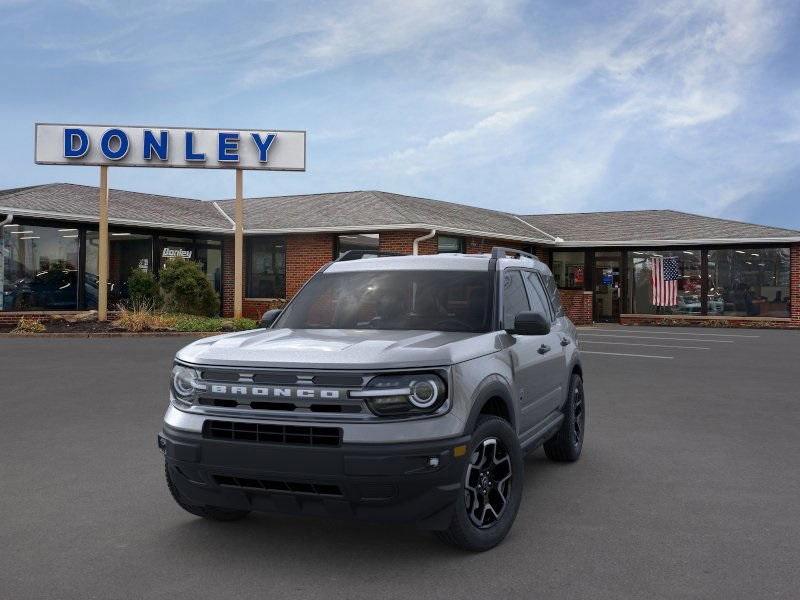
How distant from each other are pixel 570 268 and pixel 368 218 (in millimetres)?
10015

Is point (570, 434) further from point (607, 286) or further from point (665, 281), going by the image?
point (607, 286)

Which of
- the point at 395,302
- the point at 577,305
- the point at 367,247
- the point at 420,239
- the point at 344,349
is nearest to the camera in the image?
the point at 344,349

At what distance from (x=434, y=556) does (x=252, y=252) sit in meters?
25.1

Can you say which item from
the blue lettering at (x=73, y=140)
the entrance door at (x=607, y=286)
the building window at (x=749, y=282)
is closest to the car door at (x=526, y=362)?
the blue lettering at (x=73, y=140)

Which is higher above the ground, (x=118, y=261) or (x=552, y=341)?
(x=118, y=261)

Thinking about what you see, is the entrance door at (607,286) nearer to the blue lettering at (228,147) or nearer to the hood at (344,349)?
the blue lettering at (228,147)

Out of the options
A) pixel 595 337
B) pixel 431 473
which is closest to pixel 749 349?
pixel 595 337

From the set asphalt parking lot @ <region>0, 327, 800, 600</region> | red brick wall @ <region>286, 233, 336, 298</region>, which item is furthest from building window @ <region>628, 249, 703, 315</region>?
asphalt parking lot @ <region>0, 327, 800, 600</region>

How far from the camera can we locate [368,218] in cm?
2634

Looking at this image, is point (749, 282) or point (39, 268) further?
point (749, 282)

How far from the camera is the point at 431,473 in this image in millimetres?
3998

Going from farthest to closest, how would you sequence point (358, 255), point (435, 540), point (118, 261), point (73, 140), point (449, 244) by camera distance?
point (449, 244)
point (118, 261)
point (73, 140)
point (358, 255)
point (435, 540)

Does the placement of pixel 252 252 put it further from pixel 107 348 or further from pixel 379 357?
pixel 379 357

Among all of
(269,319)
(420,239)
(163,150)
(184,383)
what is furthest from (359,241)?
(184,383)
